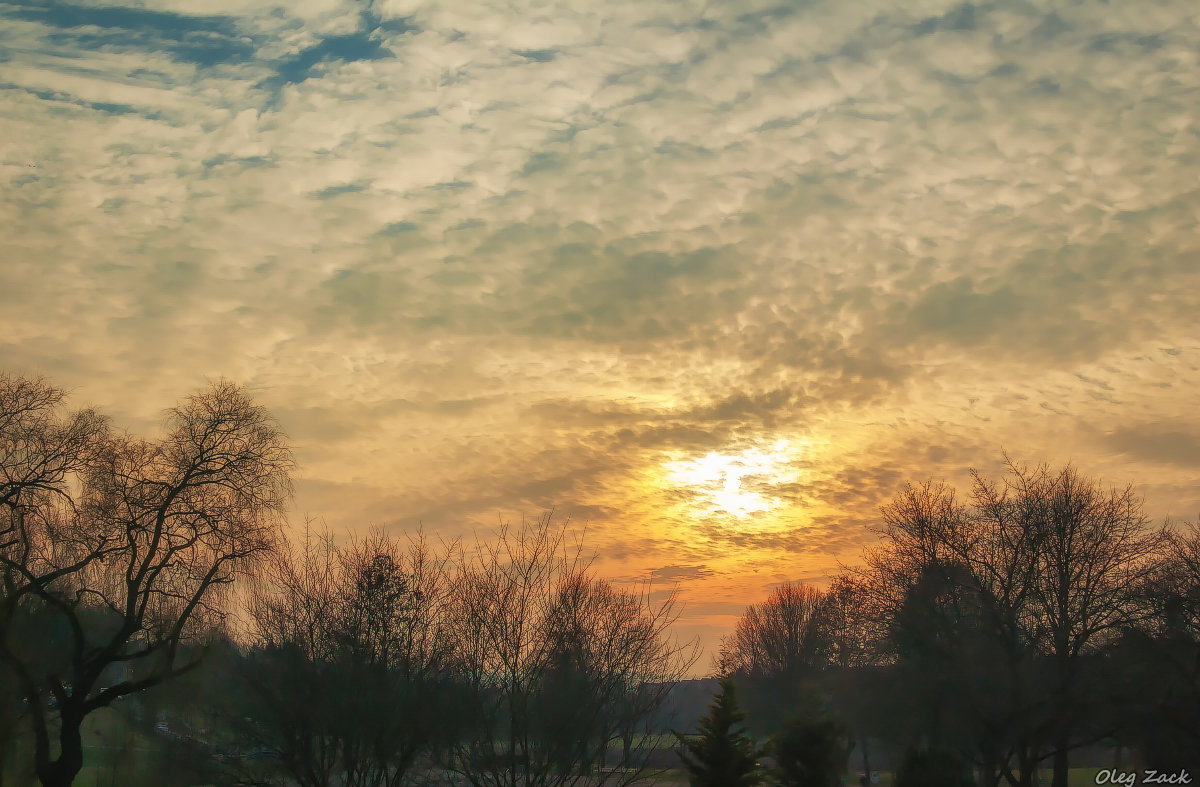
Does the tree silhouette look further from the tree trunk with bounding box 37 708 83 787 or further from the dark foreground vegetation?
the tree trunk with bounding box 37 708 83 787

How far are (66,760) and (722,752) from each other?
753 inches

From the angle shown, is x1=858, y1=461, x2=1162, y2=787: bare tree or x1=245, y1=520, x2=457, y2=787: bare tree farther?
x1=858, y1=461, x2=1162, y2=787: bare tree

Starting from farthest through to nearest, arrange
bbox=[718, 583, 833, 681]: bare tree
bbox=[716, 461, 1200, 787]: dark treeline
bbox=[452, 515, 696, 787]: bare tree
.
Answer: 1. bbox=[718, 583, 833, 681]: bare tree
2. bbox=[716, 461, 1200, 787]: dark treeline
3. bbox=[452, 515, 696, 787]: bare tree

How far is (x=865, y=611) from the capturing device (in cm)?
4556

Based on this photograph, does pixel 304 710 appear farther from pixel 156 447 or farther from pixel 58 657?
pixel 58 657

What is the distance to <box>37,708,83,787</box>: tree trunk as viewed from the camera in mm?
27016

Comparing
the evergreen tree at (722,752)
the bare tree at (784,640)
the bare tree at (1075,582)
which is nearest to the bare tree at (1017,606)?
the bare tree at (1075,582)

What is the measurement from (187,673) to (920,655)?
1129 inches

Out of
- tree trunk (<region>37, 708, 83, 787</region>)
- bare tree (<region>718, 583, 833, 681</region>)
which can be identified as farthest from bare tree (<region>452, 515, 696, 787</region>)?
bare tree (<region>718, 583, 833, 681</region>)

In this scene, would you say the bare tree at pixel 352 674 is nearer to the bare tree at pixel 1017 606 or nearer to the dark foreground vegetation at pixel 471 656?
the dark foreground vegetation at pixel 471 656

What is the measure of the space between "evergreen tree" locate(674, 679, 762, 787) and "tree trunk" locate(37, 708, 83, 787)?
18.0 m

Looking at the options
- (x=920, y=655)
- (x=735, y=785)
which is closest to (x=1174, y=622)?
(x=920, y=655)

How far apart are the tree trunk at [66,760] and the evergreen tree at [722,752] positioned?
17998mm

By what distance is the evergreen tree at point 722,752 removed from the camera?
22.1 meters
